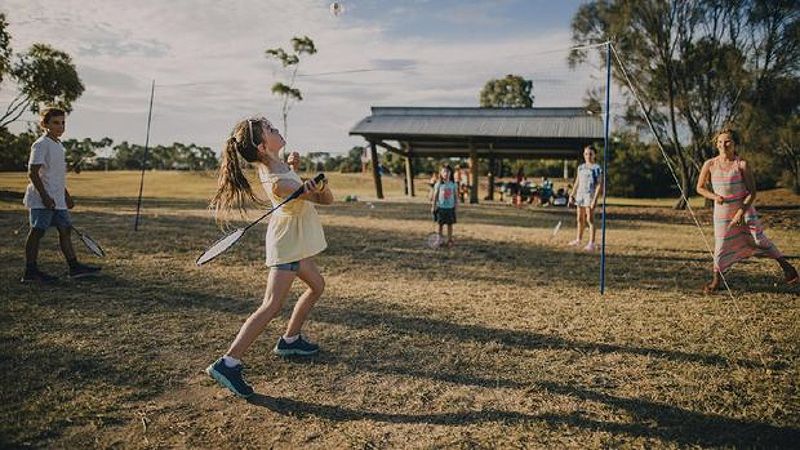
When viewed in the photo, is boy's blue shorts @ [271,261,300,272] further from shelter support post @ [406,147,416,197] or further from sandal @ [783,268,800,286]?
shelter support post @ [406,147,416,197]

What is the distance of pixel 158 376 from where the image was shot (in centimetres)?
364

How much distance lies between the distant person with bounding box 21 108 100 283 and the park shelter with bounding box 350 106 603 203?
17947 millimetres

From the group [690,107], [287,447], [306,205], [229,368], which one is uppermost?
[690,107]

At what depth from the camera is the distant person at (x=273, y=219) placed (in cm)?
332

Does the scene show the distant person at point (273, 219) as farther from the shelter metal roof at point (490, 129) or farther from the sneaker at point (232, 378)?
the shelter metal roof at point (490, 129)

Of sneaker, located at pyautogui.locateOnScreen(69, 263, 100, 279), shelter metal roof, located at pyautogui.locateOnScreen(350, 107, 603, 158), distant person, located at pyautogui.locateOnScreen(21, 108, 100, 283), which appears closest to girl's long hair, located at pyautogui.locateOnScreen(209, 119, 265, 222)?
distant person, located at pyautogui.locateOnScreen(21, 108, 100, 283)

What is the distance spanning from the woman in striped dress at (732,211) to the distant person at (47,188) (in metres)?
8.08

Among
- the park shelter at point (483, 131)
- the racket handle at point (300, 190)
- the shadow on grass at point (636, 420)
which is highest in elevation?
the park shelter at point (483, 131)

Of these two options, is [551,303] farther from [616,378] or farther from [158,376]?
[158,376]

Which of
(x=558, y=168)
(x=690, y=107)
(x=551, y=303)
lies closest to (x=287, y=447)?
(x=551, y=303)

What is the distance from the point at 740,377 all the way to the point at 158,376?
432 centimetres

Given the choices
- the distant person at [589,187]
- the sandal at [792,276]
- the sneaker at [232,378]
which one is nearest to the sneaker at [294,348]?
the sneaker at [232,378]

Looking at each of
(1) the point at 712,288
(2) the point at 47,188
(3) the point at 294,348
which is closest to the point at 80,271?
(2) the point at 47,188

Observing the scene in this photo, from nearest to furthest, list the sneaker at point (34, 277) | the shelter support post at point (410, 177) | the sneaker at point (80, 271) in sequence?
the sneaker at point (34, 277)
the sneaker at point (80, 271)
the shelter support post at point (410, 177)
